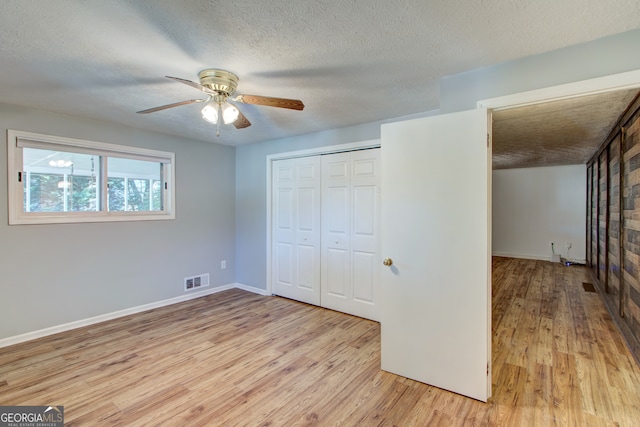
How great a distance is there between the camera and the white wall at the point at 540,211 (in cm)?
672

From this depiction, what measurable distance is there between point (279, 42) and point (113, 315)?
359 cm

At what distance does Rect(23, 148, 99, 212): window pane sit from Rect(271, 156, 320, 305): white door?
2.23m

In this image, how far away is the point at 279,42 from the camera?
1.75 m

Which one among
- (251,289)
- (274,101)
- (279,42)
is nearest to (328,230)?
(251,289)

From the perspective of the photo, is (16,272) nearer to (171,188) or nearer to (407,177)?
A: (171,188)

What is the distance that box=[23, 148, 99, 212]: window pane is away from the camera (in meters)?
3.01

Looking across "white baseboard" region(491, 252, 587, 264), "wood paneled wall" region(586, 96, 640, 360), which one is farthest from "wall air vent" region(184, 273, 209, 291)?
"white baseboard" region(491, 252, 587, 264)

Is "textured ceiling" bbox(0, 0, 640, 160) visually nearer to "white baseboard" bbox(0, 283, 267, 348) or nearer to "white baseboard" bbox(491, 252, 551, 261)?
"white baseboard" bbox(0, 283, 267, 348)

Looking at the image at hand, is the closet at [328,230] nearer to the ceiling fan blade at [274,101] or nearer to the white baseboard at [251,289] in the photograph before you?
the white baseboard at [251,289]

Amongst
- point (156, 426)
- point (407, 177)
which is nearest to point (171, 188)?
point (156, 426)

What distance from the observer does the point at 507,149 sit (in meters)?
4.73

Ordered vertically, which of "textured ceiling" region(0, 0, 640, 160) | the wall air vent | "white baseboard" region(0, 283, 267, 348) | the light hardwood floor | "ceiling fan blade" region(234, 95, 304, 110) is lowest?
the light hardwood floor

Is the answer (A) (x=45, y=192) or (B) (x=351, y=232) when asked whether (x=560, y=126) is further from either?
(A) (x=45, y=192)

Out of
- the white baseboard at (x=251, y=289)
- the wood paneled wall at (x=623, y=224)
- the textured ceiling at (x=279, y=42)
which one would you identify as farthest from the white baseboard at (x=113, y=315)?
the wood paneled wall at (x=623, y=224)
